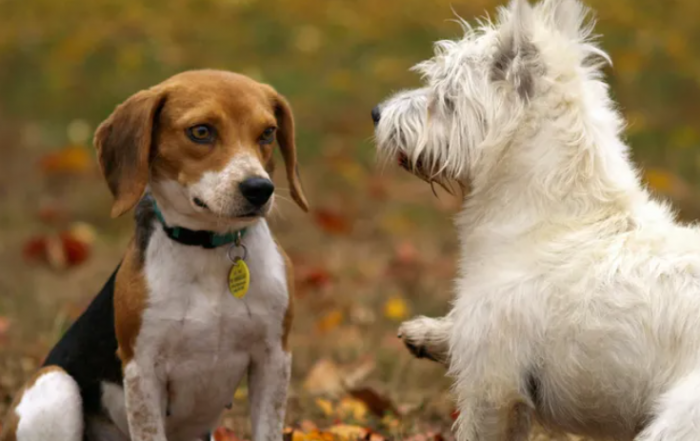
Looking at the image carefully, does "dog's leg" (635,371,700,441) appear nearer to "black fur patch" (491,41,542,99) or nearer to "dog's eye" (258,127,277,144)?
"black fur patch" (491,41,542,99)

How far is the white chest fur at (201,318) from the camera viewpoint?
179 inches

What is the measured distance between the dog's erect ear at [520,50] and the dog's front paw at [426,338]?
1060 millimetres

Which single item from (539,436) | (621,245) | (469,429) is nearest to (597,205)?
(621,245)

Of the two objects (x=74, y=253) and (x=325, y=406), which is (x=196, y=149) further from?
(x=74, y=253)

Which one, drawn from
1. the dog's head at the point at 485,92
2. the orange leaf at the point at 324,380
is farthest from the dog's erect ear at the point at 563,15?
the orange leaf at the point at 324,380

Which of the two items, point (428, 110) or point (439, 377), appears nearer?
point (428, 110)

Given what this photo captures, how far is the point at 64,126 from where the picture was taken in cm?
1354

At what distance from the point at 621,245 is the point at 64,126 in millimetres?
10503

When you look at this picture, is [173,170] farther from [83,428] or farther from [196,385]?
[83,428]

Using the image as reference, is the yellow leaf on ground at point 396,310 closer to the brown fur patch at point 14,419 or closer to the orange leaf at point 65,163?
the brown fur patch at point 14,419

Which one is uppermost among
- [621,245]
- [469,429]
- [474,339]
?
[621,245]

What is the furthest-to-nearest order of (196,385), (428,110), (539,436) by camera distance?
1. (539,436)
2. (196,385)
3. (428,110)

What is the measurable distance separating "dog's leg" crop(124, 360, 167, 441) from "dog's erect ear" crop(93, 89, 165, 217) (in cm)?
63

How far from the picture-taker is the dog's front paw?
468 cm
